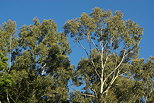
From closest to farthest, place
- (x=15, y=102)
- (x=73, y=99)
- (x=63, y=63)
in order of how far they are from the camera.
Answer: (x=73, y=99) → (x=15, y=102) → (x=63, y=63)

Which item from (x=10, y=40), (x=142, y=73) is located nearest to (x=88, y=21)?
(x=142, y=73)

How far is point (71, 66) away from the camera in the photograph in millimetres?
32156

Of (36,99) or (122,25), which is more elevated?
(122,25)

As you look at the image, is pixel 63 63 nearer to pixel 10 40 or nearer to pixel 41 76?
pixel 41 76

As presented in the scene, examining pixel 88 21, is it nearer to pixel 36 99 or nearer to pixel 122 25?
pixel 122 25

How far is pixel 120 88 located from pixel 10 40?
1482 centimetres

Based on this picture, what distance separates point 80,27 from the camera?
2855 cm

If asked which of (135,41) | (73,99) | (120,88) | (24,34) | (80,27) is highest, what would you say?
(24,34)

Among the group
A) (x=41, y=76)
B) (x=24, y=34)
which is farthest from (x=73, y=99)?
(x=24, y=34)

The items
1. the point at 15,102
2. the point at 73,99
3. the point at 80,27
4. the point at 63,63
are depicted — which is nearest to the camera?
the point at 73,99

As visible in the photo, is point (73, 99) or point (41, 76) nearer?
point (73, 99)

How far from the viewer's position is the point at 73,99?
26.8 meters

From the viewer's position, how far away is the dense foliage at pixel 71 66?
1095 inches

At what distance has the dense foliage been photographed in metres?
27.8
